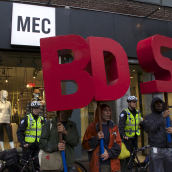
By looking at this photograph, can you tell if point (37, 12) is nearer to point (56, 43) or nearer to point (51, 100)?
point (56, 43)

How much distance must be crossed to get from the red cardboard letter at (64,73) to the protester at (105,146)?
653 millimetres

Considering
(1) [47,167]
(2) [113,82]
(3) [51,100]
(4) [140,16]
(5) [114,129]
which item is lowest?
(1) [47,167]

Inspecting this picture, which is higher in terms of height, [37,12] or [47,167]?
[37,12]

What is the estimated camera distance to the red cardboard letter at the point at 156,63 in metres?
3.55

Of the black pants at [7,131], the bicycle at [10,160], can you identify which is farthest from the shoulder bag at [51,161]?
the black pants at [7,131]

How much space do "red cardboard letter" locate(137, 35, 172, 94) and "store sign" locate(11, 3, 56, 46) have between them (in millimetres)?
4036

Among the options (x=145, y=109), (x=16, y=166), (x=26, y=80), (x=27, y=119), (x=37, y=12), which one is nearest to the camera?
(x=16, y=166)

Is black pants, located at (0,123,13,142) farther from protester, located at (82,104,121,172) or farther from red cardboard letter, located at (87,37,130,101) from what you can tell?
red cardboard letter, located at (87,37,130,101)

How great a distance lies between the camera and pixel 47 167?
2.92 metres

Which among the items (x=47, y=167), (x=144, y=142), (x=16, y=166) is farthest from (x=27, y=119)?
(x=144, y=142)

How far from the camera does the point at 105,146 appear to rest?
3340 millimetres

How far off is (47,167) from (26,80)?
5040 millimetres

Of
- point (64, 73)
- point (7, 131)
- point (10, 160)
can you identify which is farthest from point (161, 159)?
point (7, 131)

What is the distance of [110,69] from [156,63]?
0.83 metres
